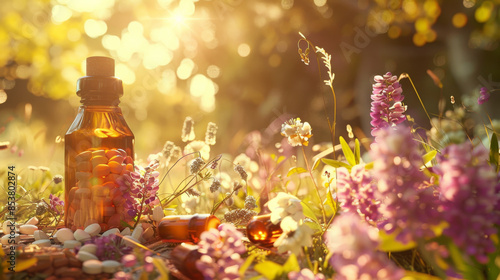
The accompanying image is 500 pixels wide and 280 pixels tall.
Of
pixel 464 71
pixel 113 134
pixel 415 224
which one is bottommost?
pixel 415 224

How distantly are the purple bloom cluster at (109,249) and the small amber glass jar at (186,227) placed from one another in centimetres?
16

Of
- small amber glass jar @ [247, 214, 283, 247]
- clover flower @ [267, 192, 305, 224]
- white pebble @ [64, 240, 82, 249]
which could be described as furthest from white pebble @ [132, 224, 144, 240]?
clover flower @ [267, 192, 305, 224]

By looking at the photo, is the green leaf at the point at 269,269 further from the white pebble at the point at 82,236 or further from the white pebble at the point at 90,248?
the white pebble at the point at 82,236

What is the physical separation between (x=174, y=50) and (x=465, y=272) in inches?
300

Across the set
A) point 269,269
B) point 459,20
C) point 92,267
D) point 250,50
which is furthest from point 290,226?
point 250,50

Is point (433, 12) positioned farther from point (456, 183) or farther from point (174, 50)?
point (456, 183)

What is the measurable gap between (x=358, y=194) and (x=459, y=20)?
6.20 meters

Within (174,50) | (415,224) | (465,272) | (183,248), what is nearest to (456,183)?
(415,224)

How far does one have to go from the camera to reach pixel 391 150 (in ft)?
2.45

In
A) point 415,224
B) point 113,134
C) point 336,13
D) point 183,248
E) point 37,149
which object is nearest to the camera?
point 415,224

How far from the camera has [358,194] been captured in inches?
39.8

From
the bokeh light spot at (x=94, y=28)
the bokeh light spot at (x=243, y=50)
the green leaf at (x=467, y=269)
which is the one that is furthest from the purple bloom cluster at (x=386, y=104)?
the bokeh light spot at (x=94, y=28)

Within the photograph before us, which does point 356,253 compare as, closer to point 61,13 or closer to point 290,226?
point 290,226

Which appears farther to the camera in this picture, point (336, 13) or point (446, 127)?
point (336, 13)
